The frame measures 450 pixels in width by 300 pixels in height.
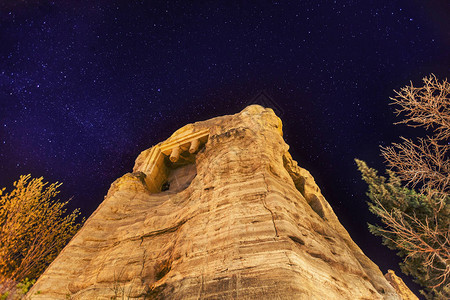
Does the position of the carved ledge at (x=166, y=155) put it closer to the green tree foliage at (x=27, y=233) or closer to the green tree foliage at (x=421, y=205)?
the green tree foliage at (x=27, y=233)

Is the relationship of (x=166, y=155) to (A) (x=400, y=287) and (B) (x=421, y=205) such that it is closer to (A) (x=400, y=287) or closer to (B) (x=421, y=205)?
(B) (x=421, y=205)

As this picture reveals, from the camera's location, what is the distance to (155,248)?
6.31 m

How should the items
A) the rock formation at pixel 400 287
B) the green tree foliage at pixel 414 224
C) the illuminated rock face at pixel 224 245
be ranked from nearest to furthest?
the illuminated rock face at pixel 224 245 < the green tree foliage at pixel 414 224 < the rock formation at pixel 400 287

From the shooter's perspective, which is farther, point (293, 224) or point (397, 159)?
point (397, 159)

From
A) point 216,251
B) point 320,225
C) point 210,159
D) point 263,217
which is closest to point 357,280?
point 320,225

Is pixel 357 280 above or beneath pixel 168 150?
beneath

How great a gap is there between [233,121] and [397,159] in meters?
6.24

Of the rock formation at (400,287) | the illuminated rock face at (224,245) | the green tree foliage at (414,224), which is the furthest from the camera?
the rock formation at (400,287)

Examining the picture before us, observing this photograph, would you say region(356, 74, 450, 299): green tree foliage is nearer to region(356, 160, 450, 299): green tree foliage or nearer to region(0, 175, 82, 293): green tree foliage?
region(356, 160, 450, 299): green tree foliage

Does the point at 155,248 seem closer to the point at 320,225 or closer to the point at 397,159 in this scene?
the point at 320,225

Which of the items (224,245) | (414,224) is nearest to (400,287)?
(414,224)

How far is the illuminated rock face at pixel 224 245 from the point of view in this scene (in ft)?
13.0

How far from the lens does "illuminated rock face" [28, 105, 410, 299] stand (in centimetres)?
396

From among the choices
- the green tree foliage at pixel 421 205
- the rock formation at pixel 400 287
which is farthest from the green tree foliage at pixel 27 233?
the rock formation at pixel 400 287
